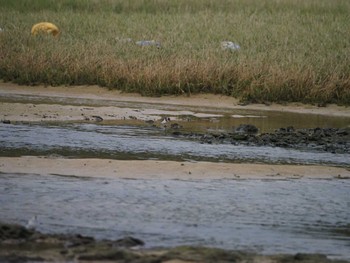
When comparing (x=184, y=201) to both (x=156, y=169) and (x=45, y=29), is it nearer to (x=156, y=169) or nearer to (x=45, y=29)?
(x=156, y=169)

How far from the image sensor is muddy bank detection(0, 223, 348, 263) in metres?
7.31

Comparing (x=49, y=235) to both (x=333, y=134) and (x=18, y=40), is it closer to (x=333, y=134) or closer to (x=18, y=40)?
(x=333, y=134)

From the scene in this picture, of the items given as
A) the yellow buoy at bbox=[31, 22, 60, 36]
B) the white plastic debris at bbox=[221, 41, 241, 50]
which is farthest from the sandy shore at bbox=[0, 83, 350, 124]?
the yellow buoy at bbox=[31, 22, 60, 36]

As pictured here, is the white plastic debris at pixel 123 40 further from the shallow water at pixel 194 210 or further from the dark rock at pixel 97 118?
the shallow water at pixel 194 210

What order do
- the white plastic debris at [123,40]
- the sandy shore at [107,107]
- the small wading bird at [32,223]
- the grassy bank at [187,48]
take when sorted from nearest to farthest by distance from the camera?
1. the small wading bird at [32,223]
2. the sandy shore at [107,107]
3. the grassy bank at [187,48]
4. the white plastic debris at [123,40]

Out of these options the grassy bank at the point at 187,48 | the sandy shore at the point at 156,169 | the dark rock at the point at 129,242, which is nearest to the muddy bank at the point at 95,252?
the dark rock at the point at 129,242

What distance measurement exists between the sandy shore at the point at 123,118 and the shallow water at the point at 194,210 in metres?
0.44

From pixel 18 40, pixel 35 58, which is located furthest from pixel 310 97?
pixel 18 40

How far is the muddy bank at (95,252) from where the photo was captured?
288 inches

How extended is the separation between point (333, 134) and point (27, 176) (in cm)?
741

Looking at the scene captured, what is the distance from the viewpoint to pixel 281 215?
32.0 ft

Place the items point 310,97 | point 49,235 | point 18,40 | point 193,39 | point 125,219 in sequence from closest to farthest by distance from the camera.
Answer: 1. point 49,235
2. point 125,219
3. point 310,97
4. point 18,40
5. point 193,39

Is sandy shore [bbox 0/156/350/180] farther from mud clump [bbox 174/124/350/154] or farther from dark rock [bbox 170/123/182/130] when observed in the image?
dark rock [bbox 170/123/182/130]

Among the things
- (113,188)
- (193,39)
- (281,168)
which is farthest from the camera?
(193,39)
